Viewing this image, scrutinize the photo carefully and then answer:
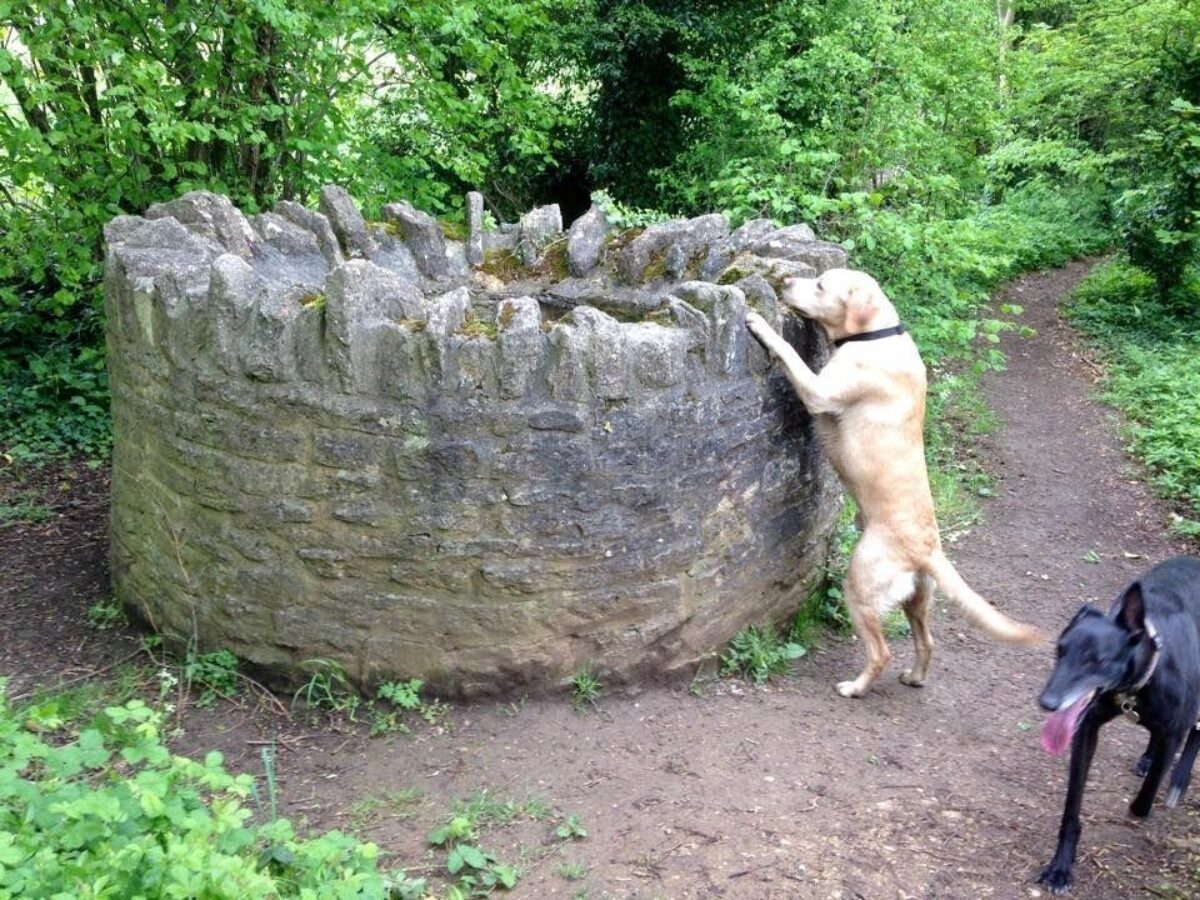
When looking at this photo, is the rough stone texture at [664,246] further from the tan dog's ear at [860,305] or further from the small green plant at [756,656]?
the small green plant at [756,656]

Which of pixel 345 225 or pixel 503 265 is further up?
pixel 345 225

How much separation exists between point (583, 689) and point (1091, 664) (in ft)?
6.54

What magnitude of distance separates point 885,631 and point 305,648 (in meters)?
2.92

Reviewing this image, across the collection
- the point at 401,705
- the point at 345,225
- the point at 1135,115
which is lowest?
the point at 401,705

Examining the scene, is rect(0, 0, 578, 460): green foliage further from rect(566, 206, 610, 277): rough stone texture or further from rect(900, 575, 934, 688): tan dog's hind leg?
rect(900, 575, 934, 688): tan dog's hind leg

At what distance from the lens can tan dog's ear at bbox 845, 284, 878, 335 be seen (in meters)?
4.49

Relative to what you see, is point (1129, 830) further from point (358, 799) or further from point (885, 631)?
point (358, 799)

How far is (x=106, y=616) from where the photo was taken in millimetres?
5078

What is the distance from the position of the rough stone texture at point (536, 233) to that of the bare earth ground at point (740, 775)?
268 centimetres

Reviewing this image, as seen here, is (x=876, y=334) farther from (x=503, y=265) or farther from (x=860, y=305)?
(x=503, y=265)

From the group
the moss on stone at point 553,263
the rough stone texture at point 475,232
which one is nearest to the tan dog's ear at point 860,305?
the moss on stone at point 553,263

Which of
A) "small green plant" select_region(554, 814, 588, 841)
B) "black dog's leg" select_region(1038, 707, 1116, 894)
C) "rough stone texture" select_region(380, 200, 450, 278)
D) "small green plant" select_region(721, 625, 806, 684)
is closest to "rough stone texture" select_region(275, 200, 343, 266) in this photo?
"rough stone texture" select_region(380, 200, 450, 278)

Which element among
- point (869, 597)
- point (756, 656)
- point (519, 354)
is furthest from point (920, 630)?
point (519, 354)

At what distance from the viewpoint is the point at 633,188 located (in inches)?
493
